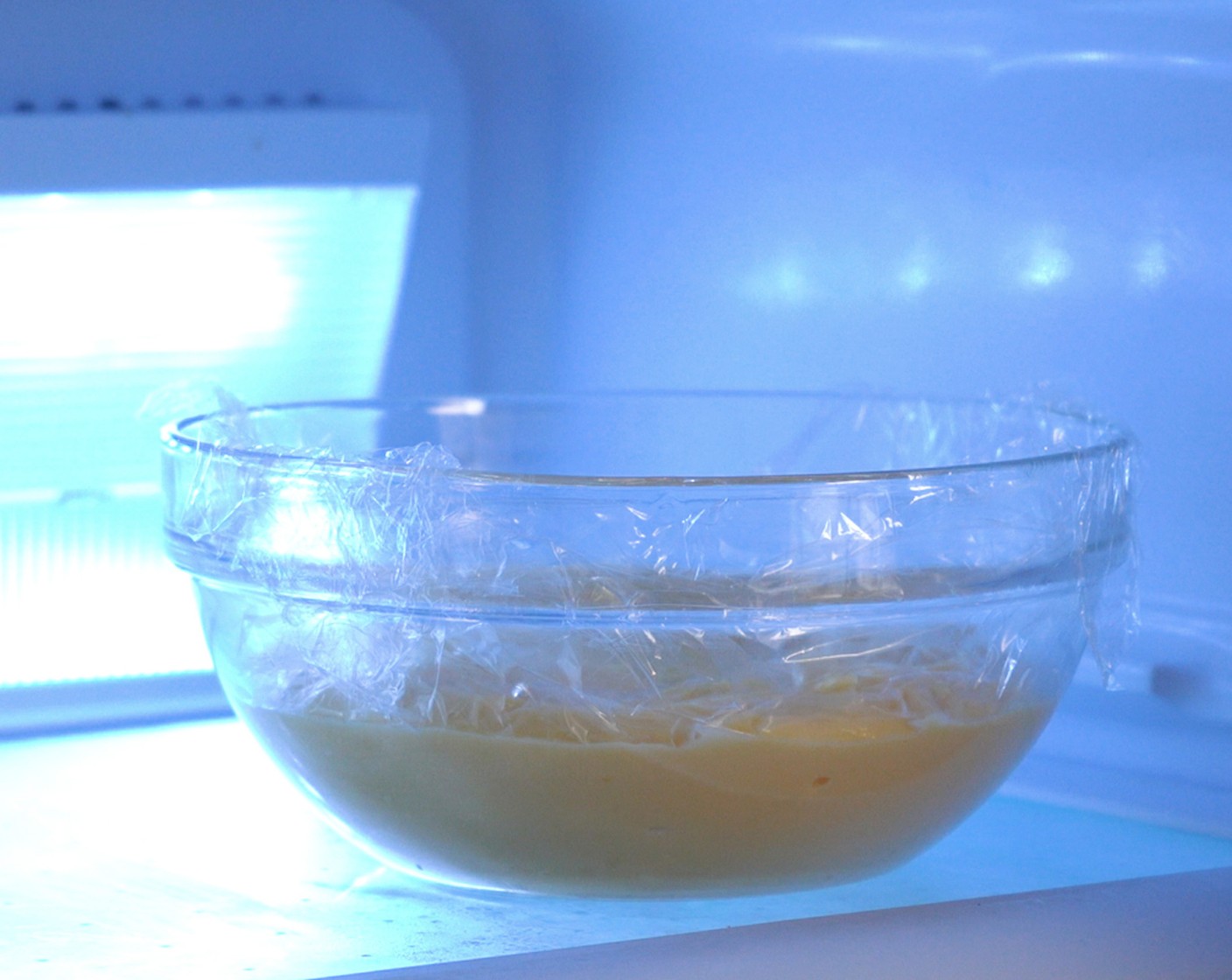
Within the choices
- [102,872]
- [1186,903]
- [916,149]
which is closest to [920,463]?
[916,149]

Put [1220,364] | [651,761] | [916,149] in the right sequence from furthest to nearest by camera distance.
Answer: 1. [916,149]
2. [1220,364]
3. [651,761]

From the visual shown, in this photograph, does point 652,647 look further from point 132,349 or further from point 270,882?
point 132,349

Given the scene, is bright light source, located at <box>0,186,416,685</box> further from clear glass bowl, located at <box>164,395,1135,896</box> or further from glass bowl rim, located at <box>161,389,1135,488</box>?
clear glass bowl, located at <box>164,395,1135,896</box>

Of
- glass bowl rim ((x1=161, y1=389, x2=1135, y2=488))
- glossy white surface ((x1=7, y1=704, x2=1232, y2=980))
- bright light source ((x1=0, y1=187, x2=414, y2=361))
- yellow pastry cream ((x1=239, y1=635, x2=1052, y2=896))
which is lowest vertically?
glossy white surface ((x1=7, y1=704, x2=1232, y2=980))

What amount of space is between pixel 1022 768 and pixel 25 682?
473 millimetres

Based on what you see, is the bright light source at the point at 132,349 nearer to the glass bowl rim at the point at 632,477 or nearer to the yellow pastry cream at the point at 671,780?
the glass bowl rim at the point at 632,477

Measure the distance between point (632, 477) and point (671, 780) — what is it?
11 centimetres

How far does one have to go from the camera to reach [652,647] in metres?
0.55

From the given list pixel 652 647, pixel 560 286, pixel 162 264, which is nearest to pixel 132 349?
pixel 162 264

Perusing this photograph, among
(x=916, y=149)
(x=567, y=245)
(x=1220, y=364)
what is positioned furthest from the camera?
(x=567, y=245)

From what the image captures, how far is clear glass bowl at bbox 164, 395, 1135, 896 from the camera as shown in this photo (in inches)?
21.5

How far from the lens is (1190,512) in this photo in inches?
26.6

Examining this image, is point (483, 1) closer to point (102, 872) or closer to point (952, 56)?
point (952, 56)

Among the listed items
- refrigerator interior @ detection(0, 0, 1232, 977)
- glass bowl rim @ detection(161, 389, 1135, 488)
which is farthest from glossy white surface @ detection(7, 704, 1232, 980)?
glass bowl rim @ detection(161, 389, 1135, 488)
